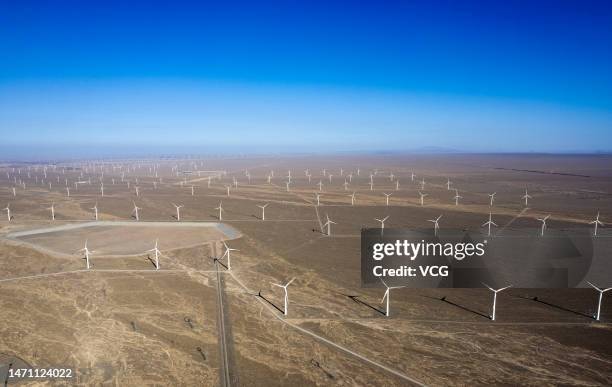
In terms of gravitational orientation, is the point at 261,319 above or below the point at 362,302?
below

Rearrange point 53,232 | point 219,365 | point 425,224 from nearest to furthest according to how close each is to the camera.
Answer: point 219,365, point 53,232, point 425,224

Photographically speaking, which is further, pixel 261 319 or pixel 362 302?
pixel 362 302

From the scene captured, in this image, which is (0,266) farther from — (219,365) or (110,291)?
(219,365)

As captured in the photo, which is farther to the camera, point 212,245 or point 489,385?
point 212,245

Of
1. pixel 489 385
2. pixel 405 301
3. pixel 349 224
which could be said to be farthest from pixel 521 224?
pixel 489 385

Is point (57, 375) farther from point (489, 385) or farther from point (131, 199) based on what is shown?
point (131, 199)

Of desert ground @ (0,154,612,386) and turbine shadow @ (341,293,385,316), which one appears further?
turbine shadow @ (341,293,385,316)

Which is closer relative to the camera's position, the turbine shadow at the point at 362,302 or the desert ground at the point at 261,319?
the desert ground at the point at 261,319

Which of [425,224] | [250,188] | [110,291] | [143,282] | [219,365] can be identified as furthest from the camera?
[250,188]

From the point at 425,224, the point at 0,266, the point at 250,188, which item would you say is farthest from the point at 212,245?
the point at 250,188
